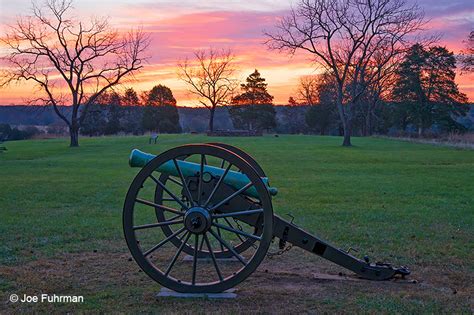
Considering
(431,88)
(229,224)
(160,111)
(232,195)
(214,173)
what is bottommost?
(229,224)

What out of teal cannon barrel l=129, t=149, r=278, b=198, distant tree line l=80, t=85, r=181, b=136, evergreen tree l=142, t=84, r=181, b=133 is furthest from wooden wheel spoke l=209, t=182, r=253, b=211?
evergreen tree l=142, t=84, r=181, b=133

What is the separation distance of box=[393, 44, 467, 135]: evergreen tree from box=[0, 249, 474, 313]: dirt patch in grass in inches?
2466

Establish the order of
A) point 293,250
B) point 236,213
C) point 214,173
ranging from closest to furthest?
point 236,213
point 214,173
point 293,250

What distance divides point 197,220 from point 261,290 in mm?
1071

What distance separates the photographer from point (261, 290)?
20.5 feet

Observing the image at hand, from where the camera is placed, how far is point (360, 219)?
1088 cm

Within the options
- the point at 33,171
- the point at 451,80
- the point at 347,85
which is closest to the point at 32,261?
the point at 33,171

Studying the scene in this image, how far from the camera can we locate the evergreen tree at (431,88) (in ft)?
218

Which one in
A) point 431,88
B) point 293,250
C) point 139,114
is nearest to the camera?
point 293,250

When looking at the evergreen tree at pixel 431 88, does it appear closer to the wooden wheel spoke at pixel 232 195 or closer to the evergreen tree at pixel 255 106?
the evergreen tree at pixel 255 106

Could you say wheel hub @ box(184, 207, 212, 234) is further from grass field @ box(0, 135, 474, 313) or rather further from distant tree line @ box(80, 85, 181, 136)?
distant tree line @ box(80, 85, 181, 136)

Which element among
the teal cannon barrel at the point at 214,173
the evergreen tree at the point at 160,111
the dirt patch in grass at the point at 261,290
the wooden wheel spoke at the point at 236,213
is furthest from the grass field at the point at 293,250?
the evergreen tree at the point at 160,111

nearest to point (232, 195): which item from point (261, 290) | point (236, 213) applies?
point (236, 213)

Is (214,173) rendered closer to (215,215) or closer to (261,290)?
(215,215)
